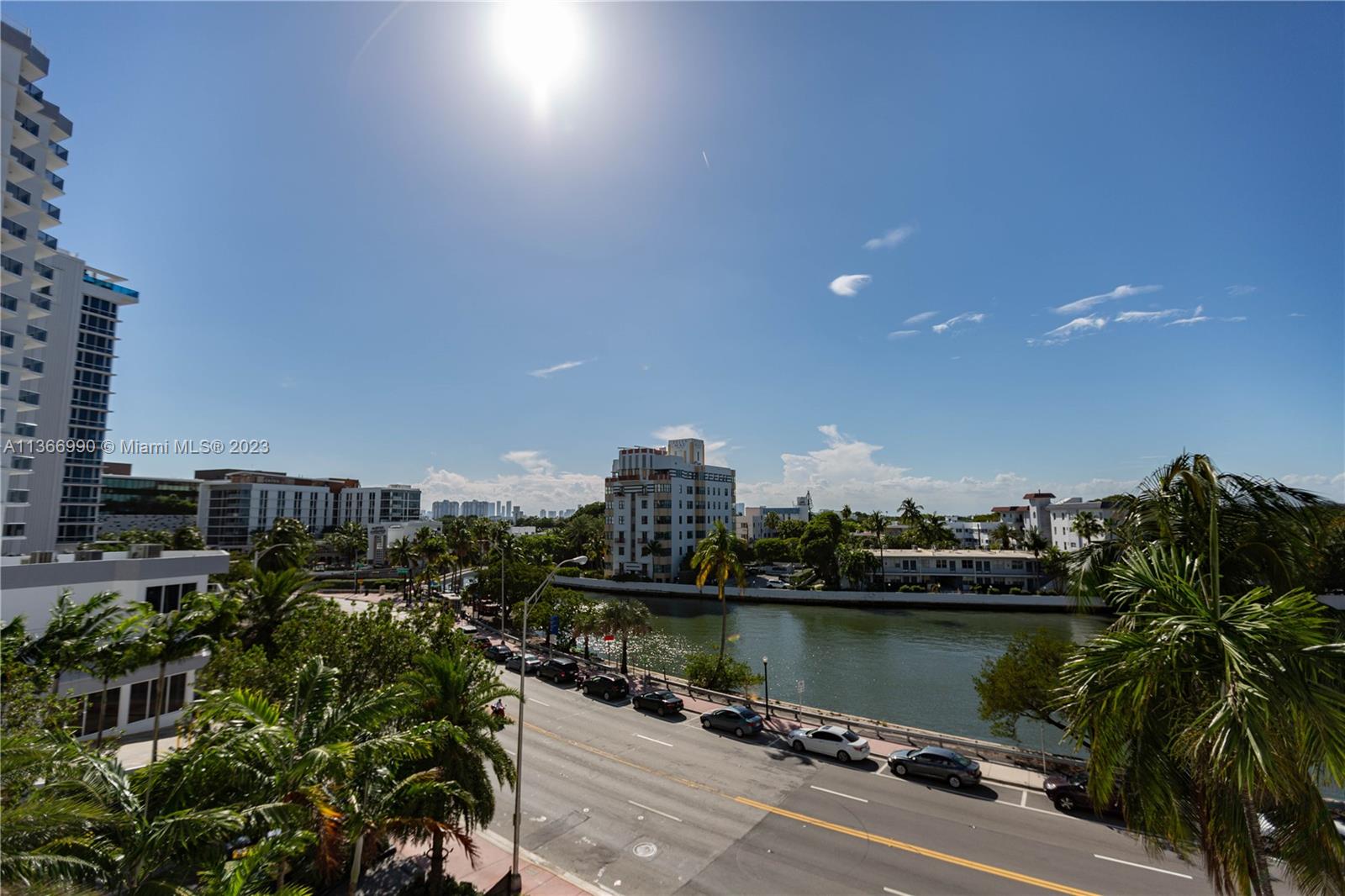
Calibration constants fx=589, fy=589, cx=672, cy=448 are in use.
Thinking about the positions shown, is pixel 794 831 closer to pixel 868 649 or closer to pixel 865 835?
pixel 865 835

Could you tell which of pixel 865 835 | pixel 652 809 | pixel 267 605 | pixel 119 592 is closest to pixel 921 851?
pixel 865 835

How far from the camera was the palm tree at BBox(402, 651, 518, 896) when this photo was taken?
14.1 metres

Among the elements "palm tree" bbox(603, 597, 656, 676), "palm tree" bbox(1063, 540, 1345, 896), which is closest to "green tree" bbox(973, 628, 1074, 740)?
"palm tree" bbox(603, 597, 656, 676)

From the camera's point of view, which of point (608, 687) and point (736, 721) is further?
point (608, 687)

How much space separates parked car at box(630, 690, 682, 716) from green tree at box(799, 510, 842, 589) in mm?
56365

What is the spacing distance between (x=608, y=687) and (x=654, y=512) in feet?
198

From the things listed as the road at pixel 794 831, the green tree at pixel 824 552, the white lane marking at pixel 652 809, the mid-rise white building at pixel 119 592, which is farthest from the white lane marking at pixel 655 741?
the green tree at pixel 824 552

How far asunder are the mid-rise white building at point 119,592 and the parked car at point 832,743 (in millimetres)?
25515

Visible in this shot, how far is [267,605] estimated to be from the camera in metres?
24.8

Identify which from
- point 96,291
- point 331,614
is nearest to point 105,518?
point 96,291

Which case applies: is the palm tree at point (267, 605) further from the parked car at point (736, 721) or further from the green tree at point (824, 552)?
the green tree at point (824, 552)

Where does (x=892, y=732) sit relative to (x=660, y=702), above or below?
above

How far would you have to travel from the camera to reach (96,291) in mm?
90625

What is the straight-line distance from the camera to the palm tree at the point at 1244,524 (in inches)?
270
